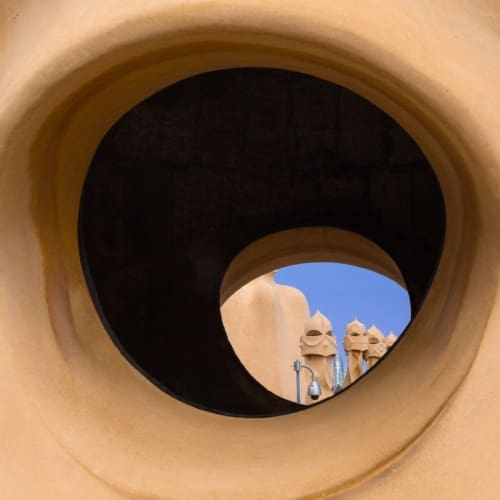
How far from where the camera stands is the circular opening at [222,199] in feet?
17.1

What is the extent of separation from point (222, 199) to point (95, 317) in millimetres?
3223

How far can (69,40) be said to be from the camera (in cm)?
179

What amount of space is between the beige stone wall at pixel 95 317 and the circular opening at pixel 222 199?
2933 millimetres

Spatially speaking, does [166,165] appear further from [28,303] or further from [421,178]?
[28,303]

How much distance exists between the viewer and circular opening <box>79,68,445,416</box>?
5227 mm

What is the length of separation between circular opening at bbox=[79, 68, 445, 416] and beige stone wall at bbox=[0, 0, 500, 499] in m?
2.93

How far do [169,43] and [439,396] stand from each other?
1.05 meters

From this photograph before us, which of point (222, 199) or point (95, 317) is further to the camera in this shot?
point (222, 199)

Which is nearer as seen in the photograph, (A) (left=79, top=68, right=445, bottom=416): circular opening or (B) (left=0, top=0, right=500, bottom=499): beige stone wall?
(B) (left=0, top=0, right=500, bottom=499): beige stone wall

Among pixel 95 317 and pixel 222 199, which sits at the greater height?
pixel 222 199

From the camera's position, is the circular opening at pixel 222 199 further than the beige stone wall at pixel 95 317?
Yes

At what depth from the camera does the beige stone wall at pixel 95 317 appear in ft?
5.66

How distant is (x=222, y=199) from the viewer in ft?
18.0

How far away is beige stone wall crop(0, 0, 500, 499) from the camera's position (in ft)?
5.66
